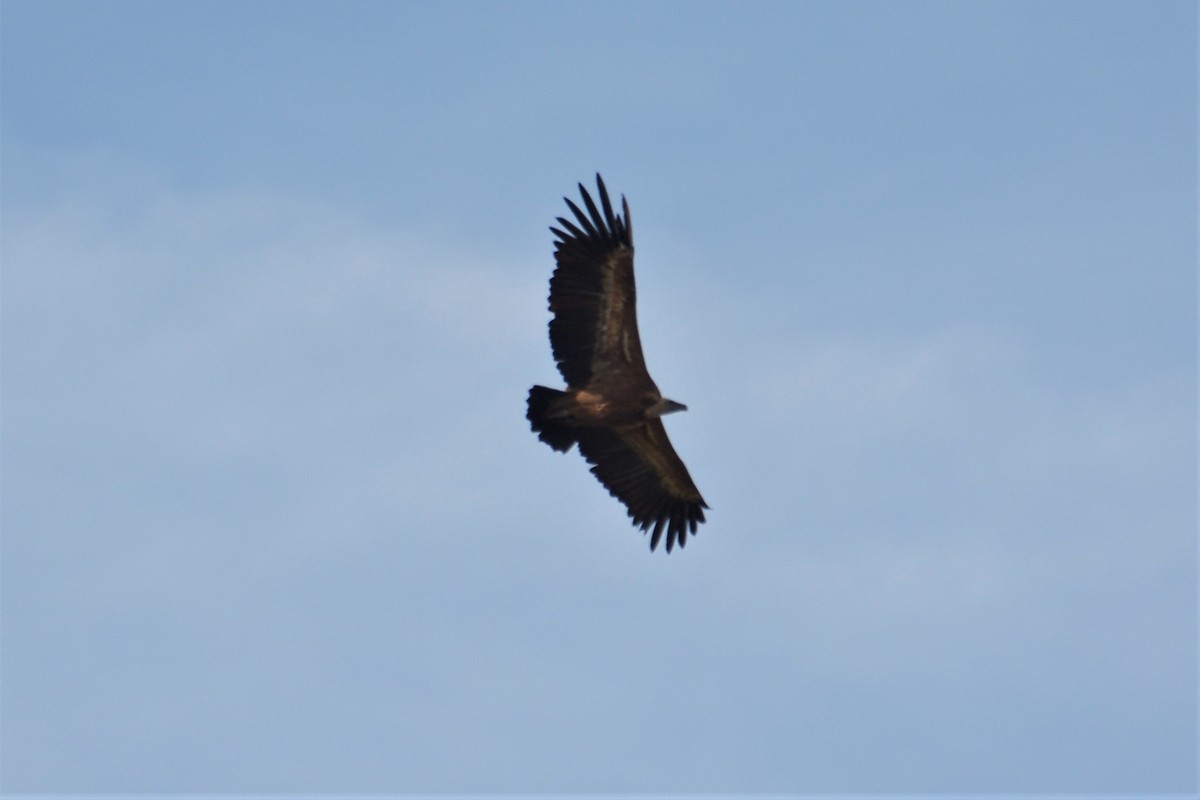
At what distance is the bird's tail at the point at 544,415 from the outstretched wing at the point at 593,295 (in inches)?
16.1

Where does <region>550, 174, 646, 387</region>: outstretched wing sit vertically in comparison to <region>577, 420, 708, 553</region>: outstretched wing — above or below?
above

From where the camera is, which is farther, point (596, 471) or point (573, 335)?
point (596, 471)

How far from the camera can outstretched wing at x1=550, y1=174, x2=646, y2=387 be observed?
24.2 meters

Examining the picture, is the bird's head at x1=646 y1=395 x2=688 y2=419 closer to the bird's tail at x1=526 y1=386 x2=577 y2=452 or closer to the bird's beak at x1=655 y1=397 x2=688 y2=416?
the bird's beak at x1=655 y1=397 x2=688 y2=416

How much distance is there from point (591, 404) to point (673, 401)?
1.19 m

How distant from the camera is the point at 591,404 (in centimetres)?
2438

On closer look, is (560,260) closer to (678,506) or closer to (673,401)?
(673,401)

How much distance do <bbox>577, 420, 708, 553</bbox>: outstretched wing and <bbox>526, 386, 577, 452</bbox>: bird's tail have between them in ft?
3.56

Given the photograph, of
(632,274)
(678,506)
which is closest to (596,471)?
(678,506)

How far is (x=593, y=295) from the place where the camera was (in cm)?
2438

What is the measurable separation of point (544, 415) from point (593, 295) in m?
1.72

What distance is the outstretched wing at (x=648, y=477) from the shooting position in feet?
84.3

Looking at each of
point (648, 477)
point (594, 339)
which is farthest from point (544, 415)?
point (648, 477)

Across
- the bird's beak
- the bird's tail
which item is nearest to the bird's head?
the bird's beak
